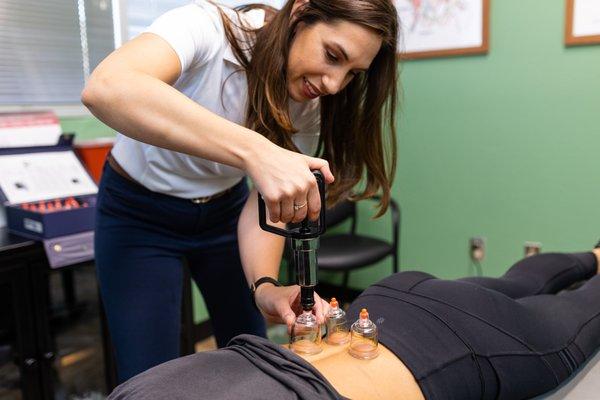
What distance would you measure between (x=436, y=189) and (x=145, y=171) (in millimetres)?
1751

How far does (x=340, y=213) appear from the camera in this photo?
2729 millimetres

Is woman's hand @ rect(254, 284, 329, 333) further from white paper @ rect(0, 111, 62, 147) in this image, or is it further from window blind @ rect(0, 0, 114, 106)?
window blind @ rect(0, 0, 114, 106)

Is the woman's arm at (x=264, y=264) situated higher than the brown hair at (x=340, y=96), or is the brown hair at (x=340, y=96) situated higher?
the brown hair at (x=340, y=96)

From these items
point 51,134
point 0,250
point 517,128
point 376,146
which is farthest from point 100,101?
point 517,128

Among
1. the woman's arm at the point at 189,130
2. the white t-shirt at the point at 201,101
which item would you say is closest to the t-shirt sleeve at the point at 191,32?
the white t-shirt at the point at 201,101

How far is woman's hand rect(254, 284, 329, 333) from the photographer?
99 cm

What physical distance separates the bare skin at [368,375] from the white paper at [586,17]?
1.81m

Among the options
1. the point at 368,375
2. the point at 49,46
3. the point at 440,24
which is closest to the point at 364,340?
the point at 368,375

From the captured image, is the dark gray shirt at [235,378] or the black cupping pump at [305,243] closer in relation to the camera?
the dark gray shirt at [235,378]

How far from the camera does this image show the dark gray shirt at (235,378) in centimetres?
71

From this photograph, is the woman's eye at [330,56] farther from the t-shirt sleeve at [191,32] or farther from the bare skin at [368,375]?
the bare skin at [368,375]

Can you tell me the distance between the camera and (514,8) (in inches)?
90.0

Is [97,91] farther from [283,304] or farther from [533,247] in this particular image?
[533,247]

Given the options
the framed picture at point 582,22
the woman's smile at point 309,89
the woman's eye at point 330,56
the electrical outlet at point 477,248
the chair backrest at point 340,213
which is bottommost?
the electrical outlet at point 477,248
